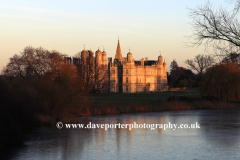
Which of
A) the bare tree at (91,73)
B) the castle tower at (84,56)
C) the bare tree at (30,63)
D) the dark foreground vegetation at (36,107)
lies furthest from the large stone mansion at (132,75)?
the dark foreground vegetation at (36,107)

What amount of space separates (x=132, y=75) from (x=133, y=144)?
7572cm

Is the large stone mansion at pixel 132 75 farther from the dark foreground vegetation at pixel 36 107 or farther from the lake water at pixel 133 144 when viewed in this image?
the lake water at pixel 133 144

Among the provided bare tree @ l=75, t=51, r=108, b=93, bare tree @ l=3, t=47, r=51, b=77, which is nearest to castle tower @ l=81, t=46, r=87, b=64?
bare tree @ l=75, t=51, r=108, b=93

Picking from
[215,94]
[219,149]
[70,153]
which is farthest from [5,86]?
[215,94]

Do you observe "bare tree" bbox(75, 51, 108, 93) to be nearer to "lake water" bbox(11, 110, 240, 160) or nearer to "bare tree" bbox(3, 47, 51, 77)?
"bare tree" bbox(3, 47, 51, 77)

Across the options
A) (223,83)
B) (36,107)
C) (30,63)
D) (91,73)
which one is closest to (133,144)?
(36,107)

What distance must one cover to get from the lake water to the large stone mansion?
225ft

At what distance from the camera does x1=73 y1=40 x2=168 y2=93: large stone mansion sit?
289 ft

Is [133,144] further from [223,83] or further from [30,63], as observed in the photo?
[30,63]

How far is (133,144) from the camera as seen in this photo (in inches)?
506

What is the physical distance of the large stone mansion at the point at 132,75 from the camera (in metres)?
88.2

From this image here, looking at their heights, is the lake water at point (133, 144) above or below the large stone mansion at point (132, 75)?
below

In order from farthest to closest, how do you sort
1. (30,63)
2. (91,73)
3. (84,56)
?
(84,56), (91,73), (30,63)

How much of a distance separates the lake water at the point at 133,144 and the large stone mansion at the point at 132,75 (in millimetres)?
68544
